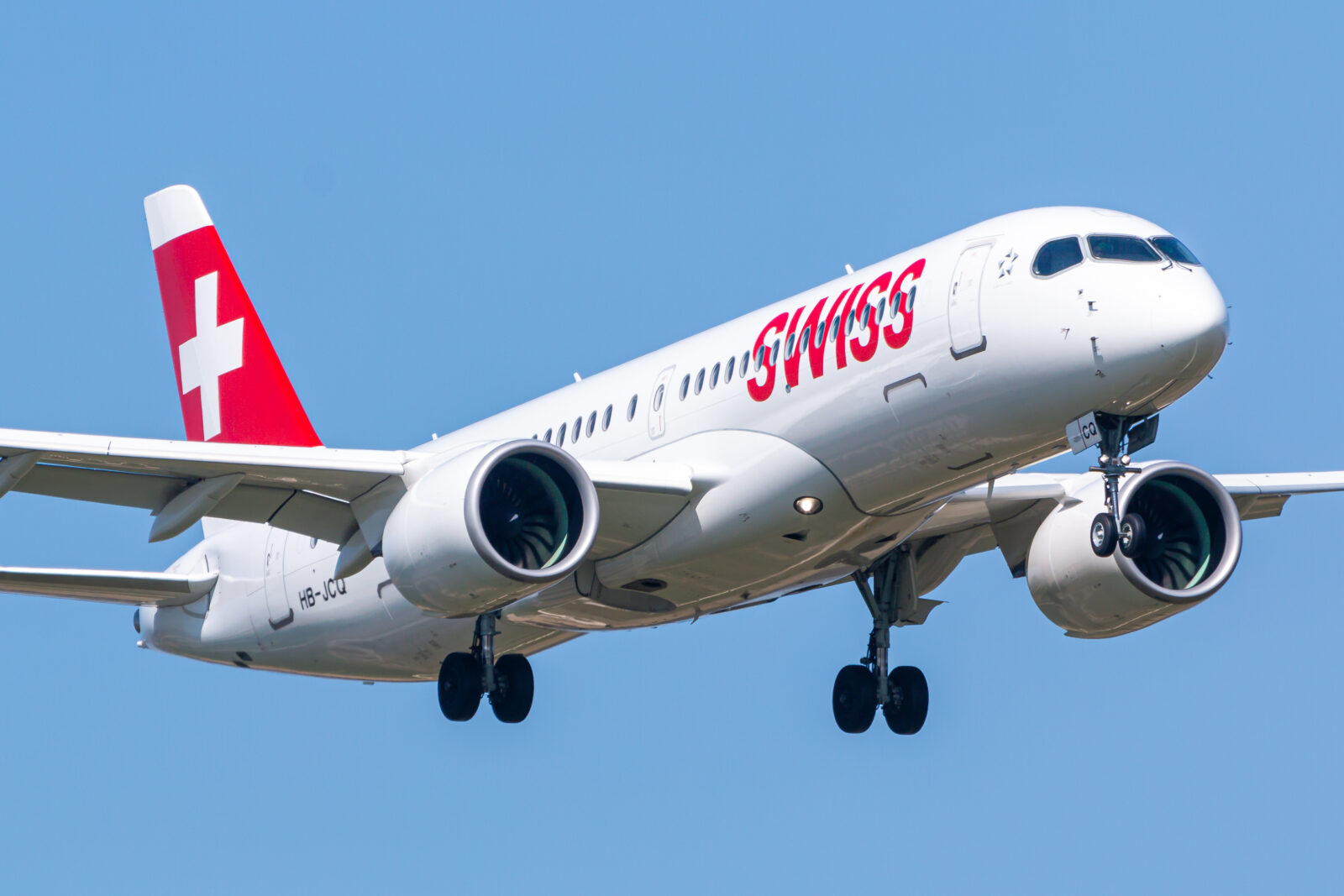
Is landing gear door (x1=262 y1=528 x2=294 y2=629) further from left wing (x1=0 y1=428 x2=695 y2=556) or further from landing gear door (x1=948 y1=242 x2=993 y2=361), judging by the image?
landing gear door (x1=948 y1=242 x2=993 y2=361)

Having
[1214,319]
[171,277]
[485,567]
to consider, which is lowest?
[485,567]

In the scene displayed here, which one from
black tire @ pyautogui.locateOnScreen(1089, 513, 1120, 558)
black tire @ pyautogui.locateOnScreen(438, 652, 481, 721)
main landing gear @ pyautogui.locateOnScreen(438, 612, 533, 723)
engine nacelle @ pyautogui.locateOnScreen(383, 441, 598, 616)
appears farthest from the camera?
black tire @ pyautogui.locateOnScreen(438, 652, 481, 721)

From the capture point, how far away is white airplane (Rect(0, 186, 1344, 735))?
21547 millimetres

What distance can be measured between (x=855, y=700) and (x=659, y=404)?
6062 mm

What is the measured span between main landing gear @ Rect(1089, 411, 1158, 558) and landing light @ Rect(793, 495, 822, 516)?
3.28m

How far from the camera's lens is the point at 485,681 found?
86.7 ft

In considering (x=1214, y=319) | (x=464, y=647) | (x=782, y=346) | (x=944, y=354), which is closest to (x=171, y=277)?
(x=464, y=647)

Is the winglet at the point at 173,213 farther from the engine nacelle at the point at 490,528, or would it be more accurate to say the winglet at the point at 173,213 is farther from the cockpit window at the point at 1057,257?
the cockpit window at the point at 1057,257

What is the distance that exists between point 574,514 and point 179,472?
483 cm

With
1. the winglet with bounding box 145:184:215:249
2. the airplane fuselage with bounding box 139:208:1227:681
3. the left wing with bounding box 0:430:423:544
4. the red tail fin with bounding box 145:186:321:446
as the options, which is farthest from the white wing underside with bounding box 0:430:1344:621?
the winglet with bounding box 145:184:215:249

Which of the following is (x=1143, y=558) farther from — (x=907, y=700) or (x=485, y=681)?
(x=485, y=681)

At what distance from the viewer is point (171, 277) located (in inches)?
1420

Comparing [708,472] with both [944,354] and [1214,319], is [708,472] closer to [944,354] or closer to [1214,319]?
[944,354]

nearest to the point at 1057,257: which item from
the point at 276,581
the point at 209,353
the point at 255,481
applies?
the point at 255,481
